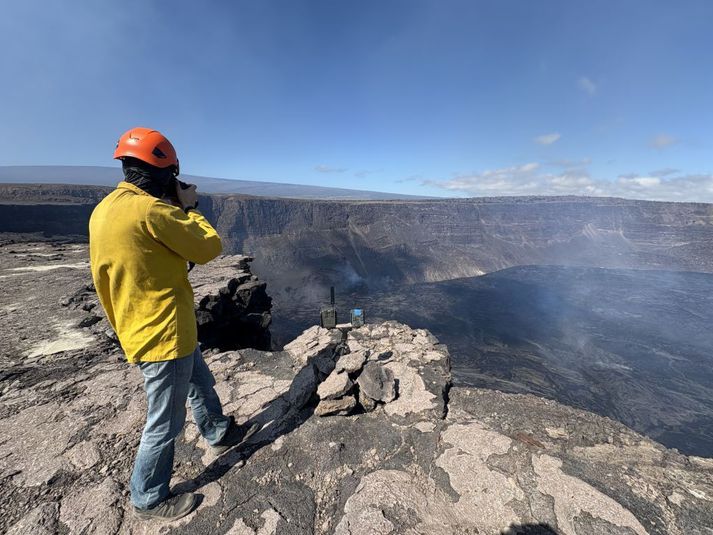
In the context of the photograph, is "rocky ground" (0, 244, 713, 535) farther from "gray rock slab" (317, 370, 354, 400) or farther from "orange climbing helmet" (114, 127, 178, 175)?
"orange climbing helmet" (114, 127, 178, 175)

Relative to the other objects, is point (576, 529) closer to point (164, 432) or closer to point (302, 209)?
point (164, 432)

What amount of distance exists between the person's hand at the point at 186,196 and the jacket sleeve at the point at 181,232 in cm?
17

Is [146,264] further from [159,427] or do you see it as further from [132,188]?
[159,427]

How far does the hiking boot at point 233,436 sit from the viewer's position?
8.54 ft

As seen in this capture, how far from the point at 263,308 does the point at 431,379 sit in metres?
14.2

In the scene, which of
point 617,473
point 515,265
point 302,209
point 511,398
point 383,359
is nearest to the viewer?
point 617,473

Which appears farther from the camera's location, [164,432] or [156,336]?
[164,432]

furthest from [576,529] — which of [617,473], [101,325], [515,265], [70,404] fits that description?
[515,265]

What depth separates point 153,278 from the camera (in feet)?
5.86

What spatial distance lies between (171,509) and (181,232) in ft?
5.91

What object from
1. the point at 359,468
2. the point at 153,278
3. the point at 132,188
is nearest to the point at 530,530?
the point at 359,468

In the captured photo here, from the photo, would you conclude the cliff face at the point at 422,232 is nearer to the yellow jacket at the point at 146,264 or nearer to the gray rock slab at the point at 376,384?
the yellow jacket at the point at 146,264

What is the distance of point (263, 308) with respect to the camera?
1686 cm

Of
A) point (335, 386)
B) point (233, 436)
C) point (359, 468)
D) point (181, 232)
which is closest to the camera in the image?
point (181, 232)
